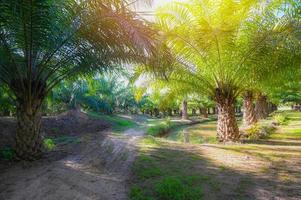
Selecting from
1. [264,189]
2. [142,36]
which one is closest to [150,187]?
[264,189]

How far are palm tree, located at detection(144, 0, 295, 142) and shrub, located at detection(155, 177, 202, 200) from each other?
12.1 ft

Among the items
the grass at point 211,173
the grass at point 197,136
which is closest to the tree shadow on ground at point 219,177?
the grass at point 211,173

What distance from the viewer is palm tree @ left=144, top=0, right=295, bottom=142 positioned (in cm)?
838

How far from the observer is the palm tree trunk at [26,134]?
675 centimetres

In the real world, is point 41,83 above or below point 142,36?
below

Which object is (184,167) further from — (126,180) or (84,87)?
(84,87)

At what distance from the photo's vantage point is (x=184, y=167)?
5758mm

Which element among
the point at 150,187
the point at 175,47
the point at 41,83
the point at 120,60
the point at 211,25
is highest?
the point at 211,25

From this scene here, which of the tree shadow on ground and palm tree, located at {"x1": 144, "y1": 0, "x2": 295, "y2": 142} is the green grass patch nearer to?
the tree shadow on ground

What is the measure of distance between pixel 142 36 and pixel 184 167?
119 inches

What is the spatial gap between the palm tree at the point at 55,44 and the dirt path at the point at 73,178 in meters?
0.99

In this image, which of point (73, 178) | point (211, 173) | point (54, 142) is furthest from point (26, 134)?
point (211, 173)

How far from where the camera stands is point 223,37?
344 inches

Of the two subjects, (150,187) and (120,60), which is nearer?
(150,187)
